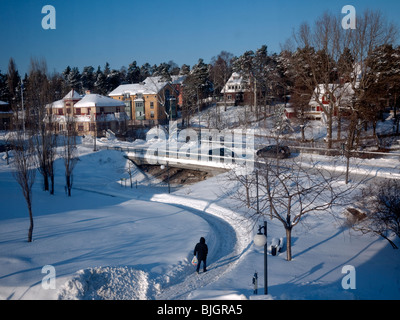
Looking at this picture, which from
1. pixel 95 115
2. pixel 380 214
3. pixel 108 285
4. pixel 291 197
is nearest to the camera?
pixel 108 285

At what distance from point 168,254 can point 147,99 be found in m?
49.9

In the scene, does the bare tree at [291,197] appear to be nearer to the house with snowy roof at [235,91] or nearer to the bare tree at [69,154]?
A: the bare tree at [69,154]

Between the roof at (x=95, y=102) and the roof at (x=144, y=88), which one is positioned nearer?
the roof at (x=95, y=102)

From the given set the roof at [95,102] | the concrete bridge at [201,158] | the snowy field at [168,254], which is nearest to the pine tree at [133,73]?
the roof at [95,102]

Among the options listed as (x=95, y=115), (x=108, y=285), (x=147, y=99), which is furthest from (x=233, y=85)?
Answer: (x=108, y=285)

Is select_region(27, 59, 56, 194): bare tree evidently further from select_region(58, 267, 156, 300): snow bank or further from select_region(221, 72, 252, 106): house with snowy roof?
select_region(221, 72, 252, 106): house with snowy roof

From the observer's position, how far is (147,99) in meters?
59.8

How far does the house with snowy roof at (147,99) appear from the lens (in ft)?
193

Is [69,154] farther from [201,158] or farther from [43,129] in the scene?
[201,158]

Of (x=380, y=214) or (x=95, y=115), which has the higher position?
(x=95, y=115)

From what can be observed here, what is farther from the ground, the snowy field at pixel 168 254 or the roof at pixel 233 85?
the roof at pixel 233 85

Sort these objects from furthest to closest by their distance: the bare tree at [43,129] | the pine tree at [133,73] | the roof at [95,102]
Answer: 1. the pine tree at [133,73]
2. the roof at [95,102]
3. the bare tree at [43,129]

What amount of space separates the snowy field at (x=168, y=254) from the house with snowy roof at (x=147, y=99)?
129 feet
